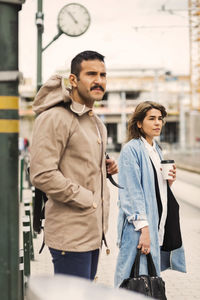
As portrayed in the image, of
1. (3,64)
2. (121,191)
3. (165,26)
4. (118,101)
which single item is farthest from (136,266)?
(118,101)

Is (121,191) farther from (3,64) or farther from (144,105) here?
(3,64)

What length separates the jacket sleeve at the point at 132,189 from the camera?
3.74 m

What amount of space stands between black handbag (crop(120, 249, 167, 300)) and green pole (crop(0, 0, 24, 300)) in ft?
4.10

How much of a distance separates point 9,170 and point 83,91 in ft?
1.97

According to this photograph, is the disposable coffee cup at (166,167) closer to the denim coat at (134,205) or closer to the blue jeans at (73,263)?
the denim coat at (134,205)

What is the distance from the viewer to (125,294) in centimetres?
168

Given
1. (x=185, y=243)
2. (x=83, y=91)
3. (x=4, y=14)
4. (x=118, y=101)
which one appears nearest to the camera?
(x=4, y=14)

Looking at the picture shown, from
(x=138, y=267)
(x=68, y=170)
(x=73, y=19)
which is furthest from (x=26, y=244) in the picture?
(x=73, y=19)

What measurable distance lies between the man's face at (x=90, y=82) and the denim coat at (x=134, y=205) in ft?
3.81

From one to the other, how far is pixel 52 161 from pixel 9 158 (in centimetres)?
21

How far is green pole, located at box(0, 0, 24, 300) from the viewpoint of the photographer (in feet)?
8.23

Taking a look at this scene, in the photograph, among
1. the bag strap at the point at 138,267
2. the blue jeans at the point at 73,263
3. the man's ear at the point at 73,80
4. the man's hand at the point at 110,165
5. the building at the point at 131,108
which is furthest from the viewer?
the building at the point at 131,108

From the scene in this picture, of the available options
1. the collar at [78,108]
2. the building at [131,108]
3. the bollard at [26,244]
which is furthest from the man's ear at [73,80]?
the building at [131,108]

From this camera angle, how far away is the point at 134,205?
12.3 ft
